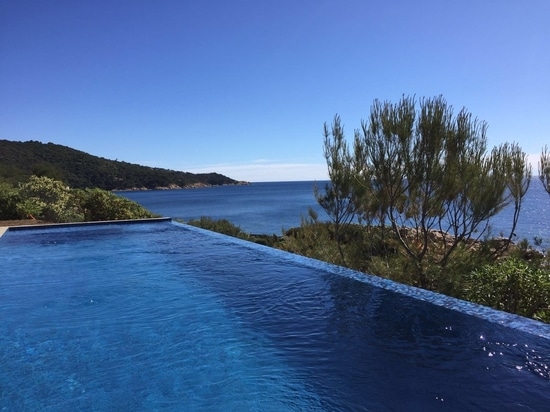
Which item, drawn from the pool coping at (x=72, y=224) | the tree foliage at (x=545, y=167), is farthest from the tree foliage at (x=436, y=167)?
the pool coping at (x=72, y=224)

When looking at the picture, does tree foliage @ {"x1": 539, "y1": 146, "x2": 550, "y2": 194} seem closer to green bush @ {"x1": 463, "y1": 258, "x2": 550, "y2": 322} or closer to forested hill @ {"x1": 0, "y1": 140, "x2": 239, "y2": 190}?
green bush @ {"x1": 463, "y1": 258, "x2": 550, "y2": 322}

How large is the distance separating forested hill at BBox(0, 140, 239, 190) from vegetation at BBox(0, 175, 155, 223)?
20.1 metres

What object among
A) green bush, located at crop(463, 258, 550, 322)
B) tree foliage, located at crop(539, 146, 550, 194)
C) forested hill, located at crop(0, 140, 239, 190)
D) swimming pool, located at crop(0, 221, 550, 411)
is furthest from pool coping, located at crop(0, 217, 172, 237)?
forested hill, located at crop(0, 140, 239, 190)

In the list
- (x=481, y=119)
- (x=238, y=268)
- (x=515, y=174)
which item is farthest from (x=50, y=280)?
(x=515, y=174)

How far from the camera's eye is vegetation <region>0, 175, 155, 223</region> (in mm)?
14422

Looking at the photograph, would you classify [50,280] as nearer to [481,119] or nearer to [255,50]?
[481,119]

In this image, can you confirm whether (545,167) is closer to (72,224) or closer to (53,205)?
(72,224)

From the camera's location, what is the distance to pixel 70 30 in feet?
41.5

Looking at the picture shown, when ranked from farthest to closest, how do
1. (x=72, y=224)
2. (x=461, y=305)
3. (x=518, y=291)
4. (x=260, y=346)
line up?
1. (x=72, y=224)
2. (x=518, y=291)
3. (x=461, y=305)
4. (x=260, y=346)

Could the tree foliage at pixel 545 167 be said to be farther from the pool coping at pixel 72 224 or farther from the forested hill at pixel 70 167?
the forested hill at pixel 70 167

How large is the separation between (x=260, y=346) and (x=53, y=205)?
43.8 ft

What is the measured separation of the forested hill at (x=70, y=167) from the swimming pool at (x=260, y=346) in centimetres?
3230

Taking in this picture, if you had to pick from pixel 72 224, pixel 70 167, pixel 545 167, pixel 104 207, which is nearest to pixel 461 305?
pixel 545 167

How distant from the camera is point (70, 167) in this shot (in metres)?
56.4
